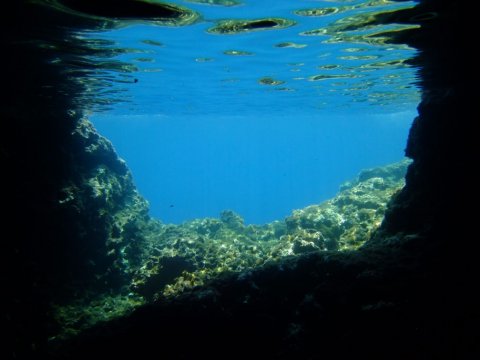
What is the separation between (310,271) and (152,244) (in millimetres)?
12464

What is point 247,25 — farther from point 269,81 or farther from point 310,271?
point 269,81

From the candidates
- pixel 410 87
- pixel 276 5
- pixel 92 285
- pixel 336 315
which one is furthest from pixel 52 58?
pixel 410 87

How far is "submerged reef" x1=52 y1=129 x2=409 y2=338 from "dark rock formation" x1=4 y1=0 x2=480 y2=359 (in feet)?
3.93

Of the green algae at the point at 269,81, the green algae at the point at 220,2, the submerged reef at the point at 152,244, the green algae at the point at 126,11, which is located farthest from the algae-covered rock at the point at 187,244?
the green algae at the point at 220,2

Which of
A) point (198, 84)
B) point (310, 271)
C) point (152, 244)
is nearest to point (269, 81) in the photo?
point (198, 84)

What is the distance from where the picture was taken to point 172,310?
25.4 feet

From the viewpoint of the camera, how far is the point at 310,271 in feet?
26.1

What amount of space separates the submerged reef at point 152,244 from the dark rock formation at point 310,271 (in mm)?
1199

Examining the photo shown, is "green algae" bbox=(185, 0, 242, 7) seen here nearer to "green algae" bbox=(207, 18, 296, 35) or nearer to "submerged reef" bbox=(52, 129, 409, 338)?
"green algae" bbox=(207, 18, 296, 35)

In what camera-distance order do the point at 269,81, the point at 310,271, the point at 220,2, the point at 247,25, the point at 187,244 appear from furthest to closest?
the point at 269,81 < the point at 187,244 < the point at 247,25 < the point at 220,2 < the point at 310,271

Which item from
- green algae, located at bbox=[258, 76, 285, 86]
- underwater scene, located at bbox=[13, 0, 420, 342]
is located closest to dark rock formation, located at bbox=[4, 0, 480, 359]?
underwater scene, located at bbox=[13, 0, 420, 342]

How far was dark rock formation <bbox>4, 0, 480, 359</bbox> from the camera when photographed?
6562 millimetres

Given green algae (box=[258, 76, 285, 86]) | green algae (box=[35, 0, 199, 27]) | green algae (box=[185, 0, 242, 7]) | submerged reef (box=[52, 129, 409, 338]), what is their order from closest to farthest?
green algae (box=[35, 0, 199, 27])
green algae (box=[185, 0, 242, 7])
submerged reef (box=[52, 129, 409, 338])
green algae (box=[258, 76, 285, 86])

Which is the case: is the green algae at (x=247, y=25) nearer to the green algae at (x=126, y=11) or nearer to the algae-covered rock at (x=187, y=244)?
the green algae at (x=126, y=11)
